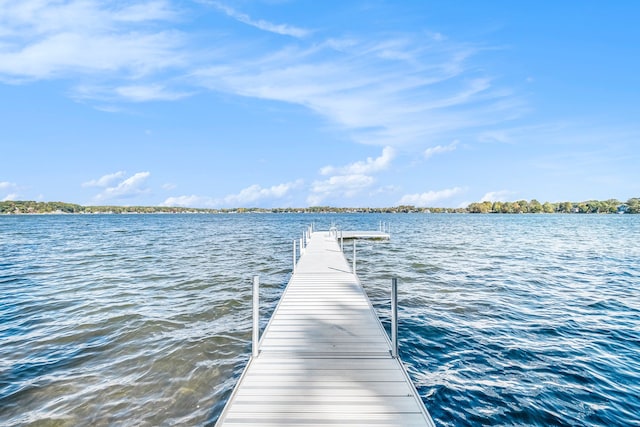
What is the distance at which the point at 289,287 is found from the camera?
361 inches

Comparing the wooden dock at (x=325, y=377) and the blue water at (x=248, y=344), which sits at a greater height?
the wooden dock at (x=325, y=377)

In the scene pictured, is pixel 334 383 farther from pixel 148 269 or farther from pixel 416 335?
pixel 148 269

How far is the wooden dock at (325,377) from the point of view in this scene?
3.25 meters

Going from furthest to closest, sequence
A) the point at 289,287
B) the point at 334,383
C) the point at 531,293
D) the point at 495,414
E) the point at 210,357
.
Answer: the point at 531,293
the point at 289,287
the point at 210,357
the point at 495,414
the point at 334,383

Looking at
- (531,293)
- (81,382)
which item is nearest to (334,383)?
(81,382)

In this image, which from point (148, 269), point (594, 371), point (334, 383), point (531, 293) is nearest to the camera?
point (334, 383)

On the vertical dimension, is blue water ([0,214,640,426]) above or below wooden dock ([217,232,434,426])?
below

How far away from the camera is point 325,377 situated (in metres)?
4.06

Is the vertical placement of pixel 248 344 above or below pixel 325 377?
below

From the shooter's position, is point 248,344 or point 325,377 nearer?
point 325,377

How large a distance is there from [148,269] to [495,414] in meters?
15.5

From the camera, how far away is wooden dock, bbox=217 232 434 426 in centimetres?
325

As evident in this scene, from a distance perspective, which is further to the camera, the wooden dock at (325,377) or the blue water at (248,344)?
the blue water at (248,344)

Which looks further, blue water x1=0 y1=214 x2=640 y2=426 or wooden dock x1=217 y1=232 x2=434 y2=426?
blue water x1=0 y1=214 x2=640 y2=426
